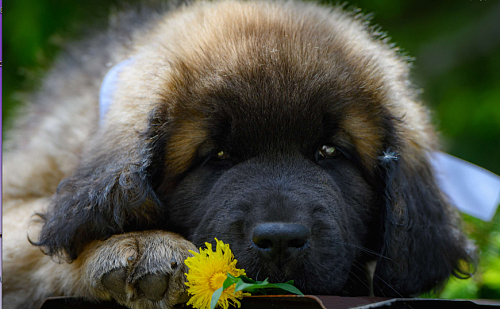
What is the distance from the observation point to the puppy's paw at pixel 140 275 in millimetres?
2139

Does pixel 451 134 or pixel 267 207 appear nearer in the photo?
pixel 267 207

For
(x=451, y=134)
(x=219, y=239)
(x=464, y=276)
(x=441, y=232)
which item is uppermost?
(x=219, y=239)

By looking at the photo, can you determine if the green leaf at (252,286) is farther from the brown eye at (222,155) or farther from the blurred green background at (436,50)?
the blurred green background at (436,50)

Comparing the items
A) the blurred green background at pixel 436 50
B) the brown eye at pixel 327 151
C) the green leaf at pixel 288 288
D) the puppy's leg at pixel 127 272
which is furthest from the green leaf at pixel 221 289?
the blurred green background at pixel 436 50

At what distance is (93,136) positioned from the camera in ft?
9.75

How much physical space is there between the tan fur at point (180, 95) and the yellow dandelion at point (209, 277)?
0.49 feet

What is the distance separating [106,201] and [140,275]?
40 cm

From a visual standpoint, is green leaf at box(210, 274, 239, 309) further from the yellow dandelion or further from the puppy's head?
the puppy's head

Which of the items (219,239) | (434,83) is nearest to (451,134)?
(434,83)

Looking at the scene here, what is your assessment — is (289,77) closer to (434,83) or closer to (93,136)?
(93,136)

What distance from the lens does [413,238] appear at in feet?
8.37

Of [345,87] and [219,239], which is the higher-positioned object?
[345,87]

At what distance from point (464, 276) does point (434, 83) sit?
3.59 m

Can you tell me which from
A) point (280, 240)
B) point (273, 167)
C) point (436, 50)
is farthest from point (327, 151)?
point (436, 50)
